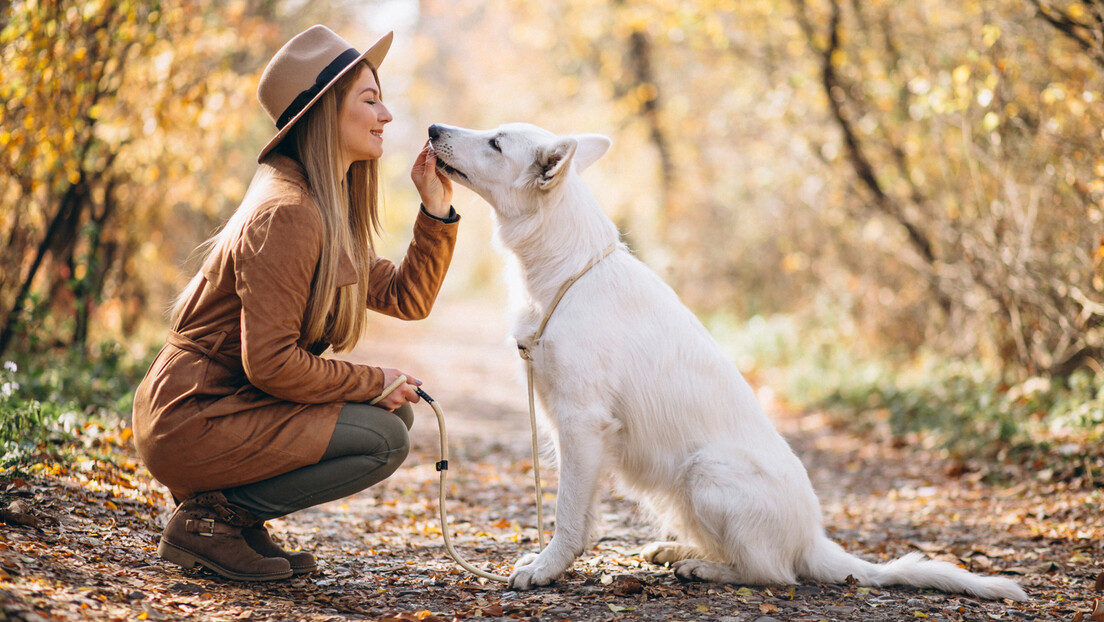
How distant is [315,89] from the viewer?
3.10m

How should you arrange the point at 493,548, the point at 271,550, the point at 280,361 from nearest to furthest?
1. the point at 280,361
2. the point at 271,550
3. the point at 493,548

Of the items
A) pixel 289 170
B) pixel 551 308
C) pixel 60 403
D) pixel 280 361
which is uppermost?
pixel 289 170

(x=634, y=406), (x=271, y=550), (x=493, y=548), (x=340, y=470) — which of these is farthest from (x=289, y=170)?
(x=493, y=548)

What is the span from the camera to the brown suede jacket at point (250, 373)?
283 centimetres

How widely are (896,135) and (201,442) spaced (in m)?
7.78

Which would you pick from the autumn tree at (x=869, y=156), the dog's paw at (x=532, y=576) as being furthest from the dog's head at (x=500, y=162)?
the autumn tree at (x=869, y=156)

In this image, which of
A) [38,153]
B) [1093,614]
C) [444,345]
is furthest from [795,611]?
[444,345]

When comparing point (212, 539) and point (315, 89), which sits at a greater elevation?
point (315, 89)

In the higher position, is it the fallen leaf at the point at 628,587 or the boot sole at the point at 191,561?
the boot sole at the point at 191,561

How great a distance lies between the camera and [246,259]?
2822 mm

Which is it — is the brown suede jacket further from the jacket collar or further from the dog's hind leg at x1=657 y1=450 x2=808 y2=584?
the dog's hind leg at x1=657 y1=450 x2=808 y2=584

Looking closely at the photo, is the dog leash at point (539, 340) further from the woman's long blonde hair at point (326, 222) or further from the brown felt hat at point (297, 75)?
the brown felt hat at point (297, 75)

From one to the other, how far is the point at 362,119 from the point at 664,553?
2.29m

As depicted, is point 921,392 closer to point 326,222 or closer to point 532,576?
point 532,576
